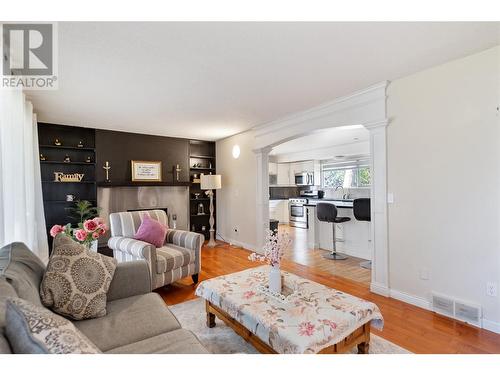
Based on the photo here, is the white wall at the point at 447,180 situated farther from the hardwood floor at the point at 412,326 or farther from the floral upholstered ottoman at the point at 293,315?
the floral upholstered ottoman at the point at 293,315

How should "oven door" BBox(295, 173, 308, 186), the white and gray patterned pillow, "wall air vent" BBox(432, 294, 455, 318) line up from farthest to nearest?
"oven door" BBox(295, 173, 308, 186) < "wall air vent" BBox(432, 294, 455, 318) < the white and gray patterned pillow

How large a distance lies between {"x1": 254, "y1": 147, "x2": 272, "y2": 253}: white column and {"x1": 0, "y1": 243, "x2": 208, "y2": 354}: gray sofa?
2.97 m

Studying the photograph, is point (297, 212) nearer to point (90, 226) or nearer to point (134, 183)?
point (134, 183)

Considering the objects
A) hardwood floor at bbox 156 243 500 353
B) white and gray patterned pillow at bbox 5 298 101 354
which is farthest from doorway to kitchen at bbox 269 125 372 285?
white and gray patterned pillow at bbox 5 298 101 354

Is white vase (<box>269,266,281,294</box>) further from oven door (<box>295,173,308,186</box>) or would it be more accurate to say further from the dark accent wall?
oven door (<box>295,173,308,186</box>)

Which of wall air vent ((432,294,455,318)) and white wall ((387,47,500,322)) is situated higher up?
white wall ((387,47,500,322))

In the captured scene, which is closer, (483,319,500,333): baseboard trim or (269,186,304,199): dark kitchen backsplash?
(483,319,500,333): baseboard trim

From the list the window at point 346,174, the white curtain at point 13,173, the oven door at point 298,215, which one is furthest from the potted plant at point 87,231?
the oven door at point 298,215

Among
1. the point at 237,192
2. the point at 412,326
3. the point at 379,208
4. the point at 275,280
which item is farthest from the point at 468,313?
the point at 237,192

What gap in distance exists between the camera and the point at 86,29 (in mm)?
1732

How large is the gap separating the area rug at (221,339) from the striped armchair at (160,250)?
1.57ft

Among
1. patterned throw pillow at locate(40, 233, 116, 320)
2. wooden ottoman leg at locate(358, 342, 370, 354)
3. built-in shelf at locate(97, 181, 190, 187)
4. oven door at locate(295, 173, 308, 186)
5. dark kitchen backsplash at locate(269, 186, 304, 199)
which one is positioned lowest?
wooden ottoman leg at locate(358, 342, 370, 354)

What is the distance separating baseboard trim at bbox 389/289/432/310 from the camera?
8.19ft
